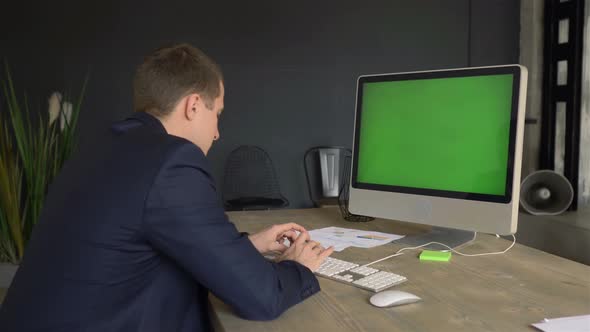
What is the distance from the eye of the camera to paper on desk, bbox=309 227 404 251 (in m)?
1.79

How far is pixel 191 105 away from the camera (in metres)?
1.40

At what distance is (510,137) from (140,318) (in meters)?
1.08

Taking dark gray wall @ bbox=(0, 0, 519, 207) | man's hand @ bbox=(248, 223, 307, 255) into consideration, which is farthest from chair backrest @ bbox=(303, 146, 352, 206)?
man's hand @ bbox=(248, 223, 307, 255)

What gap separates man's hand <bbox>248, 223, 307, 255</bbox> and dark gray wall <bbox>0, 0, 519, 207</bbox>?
3249mm

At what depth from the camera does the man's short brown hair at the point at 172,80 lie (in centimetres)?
138

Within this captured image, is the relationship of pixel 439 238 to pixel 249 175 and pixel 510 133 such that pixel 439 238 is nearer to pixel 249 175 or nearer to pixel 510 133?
pixel 510 133

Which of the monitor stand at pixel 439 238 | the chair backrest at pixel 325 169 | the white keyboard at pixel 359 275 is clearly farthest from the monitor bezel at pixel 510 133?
the chair backrest at pixel 325 169

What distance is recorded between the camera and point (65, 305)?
1.16 metres

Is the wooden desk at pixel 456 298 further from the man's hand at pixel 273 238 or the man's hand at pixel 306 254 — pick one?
the man's hand at pixel 273 238

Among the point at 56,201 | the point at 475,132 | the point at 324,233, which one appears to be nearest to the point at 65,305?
the point at 56,201

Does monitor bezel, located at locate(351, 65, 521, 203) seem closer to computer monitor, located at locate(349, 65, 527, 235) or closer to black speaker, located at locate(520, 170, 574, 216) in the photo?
computer monitor, located at locate(349, 65, 527, 235)

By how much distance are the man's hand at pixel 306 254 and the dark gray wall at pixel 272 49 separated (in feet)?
11.2

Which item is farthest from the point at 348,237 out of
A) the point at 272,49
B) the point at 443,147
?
the point at 272,49

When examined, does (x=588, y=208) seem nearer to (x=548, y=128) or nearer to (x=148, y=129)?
(x=548, y=128)
